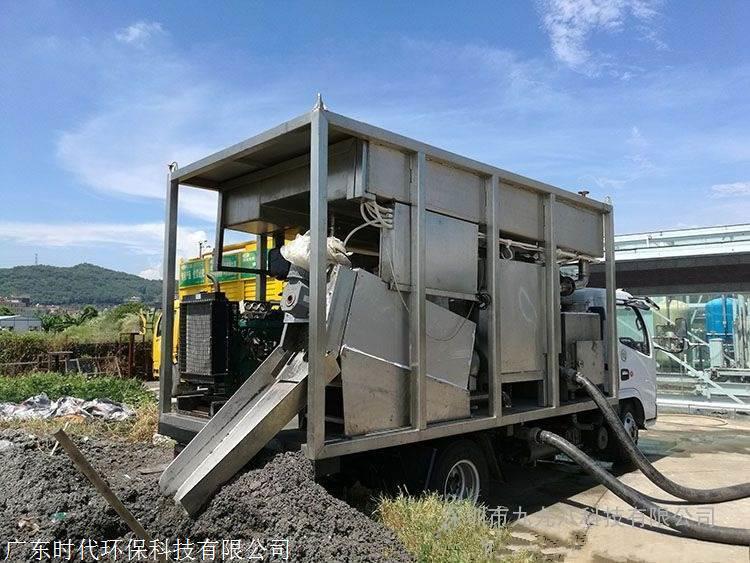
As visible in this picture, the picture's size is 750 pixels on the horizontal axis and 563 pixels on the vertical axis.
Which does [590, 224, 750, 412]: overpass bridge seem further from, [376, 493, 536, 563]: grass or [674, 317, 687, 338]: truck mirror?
[376, 493, 536, 563]: grass

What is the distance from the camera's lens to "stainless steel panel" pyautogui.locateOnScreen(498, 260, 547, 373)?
570cm

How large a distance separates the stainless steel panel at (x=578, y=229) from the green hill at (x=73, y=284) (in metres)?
108

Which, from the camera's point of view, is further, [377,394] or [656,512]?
[656,512]

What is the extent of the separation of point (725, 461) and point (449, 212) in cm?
616

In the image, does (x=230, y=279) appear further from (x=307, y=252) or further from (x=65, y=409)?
(x=307, y=252)

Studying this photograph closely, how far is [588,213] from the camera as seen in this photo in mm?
7105

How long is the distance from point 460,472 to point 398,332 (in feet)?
4.99

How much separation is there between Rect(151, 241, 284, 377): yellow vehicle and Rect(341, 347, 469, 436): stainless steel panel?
7.68ft

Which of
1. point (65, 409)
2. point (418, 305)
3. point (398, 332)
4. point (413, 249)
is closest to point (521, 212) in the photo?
point (413, 249)

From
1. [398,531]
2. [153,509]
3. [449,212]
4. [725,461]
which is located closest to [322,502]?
[398,531]

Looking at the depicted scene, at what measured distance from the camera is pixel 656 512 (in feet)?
16.8

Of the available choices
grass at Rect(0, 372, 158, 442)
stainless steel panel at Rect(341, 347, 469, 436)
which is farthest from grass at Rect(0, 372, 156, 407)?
stainless steel panel at Rect(341, 347, 469, 436)

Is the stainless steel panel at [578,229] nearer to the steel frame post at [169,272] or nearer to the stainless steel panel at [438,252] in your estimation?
the stainless steel panel at [438,252]

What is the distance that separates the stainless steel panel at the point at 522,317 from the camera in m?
5.70
